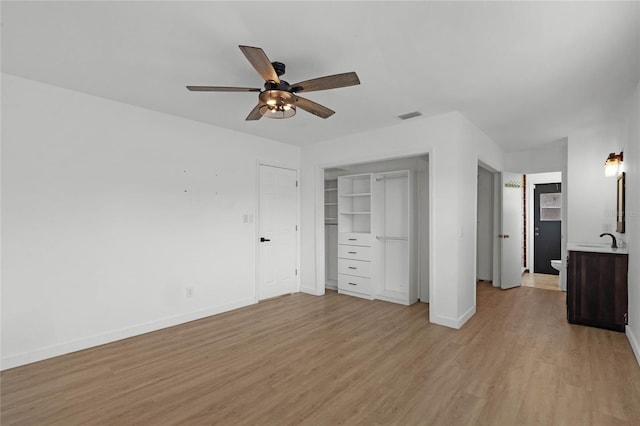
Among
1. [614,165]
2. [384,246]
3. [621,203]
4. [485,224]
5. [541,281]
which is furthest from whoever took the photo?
[541,281]

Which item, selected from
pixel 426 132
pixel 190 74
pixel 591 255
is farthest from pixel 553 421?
pixel 190 74

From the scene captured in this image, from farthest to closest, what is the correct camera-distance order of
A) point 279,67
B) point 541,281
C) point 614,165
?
point 541,281 → point 614,165 → point 279,67

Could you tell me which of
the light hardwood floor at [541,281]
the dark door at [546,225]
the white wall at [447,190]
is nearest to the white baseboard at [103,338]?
the white wall at [447,190]

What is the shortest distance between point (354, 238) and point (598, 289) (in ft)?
10.3

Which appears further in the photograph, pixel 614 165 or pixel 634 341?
pixel 614 165

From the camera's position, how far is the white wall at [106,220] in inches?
110

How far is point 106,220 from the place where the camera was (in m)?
3.30

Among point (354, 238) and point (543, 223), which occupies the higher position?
point (543, 223)

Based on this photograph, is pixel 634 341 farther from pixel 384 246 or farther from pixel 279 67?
pixel 279 67

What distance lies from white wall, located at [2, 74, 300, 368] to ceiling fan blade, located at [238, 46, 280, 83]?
2.21 m

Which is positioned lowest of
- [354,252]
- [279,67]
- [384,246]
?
[354,252]

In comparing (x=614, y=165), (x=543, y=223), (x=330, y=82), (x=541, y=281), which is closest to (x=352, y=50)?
(x=330, y=82)

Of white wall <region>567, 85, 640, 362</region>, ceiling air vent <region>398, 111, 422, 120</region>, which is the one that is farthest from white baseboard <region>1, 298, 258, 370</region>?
white wall <region>567, 85, 640, 362</region>

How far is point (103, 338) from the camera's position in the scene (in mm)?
3252
